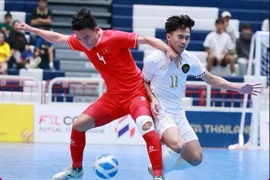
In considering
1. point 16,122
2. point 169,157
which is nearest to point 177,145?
point 169,157

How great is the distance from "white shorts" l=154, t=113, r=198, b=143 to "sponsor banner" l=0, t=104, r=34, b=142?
7.78 m

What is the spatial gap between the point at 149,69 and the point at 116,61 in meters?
0.37

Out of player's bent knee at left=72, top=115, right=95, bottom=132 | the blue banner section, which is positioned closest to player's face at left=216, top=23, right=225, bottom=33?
the blue banner section

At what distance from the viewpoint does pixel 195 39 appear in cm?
2084

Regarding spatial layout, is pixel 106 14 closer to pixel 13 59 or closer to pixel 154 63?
pixel 13 59

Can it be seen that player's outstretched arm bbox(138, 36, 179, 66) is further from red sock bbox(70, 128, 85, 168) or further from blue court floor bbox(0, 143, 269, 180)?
blue court floor bbox(0, 143, 269, 180)

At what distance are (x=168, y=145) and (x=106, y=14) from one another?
1308 centimetres

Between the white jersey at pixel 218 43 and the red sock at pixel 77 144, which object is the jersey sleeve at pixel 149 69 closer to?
the red sock at pixel 77 144

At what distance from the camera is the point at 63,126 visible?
52.3 ft

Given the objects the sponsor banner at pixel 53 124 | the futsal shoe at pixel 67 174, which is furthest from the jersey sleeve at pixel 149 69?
the sponsor banner at pixel 53 124

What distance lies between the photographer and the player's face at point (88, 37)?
8219 mm

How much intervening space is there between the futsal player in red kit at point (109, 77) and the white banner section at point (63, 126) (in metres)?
7.22

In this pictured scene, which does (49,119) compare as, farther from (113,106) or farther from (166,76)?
(166,76)

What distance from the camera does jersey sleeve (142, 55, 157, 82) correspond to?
8.37 meters
